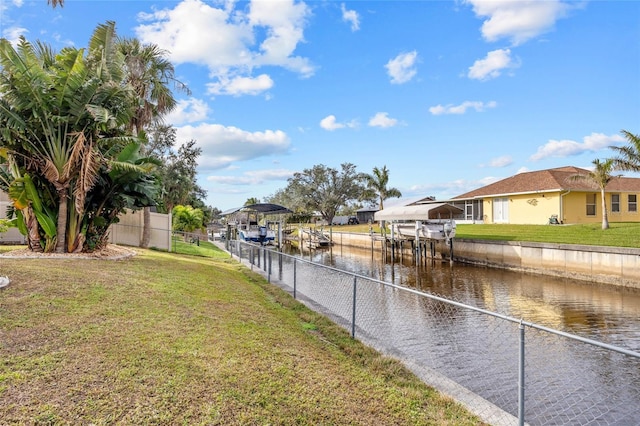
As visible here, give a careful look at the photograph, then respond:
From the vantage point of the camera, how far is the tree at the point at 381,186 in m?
55.8

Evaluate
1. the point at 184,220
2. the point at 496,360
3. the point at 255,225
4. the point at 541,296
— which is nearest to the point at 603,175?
the point at 541,296

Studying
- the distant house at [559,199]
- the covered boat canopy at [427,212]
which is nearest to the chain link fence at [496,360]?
the covered boat canopy at [427,212]

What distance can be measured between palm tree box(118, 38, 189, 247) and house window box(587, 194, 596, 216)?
26.6 m

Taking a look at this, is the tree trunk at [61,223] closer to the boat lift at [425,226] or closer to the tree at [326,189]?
the boat lift at [425,226]

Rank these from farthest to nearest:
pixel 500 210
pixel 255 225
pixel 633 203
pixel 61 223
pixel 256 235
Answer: pixel 255 225, pixel 500 210, pixel 256 235, pixel 633 203, pixel 61 223

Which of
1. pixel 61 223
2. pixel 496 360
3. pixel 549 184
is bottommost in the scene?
pixel 496 360

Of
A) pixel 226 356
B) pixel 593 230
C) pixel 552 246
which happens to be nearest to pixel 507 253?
pixel 552 246

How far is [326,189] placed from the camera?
59281 mm

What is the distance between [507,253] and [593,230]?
15.9 ft

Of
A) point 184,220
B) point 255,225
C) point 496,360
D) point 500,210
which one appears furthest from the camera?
point 255,225

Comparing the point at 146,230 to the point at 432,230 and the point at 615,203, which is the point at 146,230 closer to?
the point at 432,230

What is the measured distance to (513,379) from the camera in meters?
5.93

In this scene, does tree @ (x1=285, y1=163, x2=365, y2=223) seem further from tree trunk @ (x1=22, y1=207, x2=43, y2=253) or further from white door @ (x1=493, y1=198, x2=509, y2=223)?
tree trunk @ (x1=22, y1=207, x2=43, y2=253)

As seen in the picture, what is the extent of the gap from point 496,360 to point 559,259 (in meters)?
13.2
